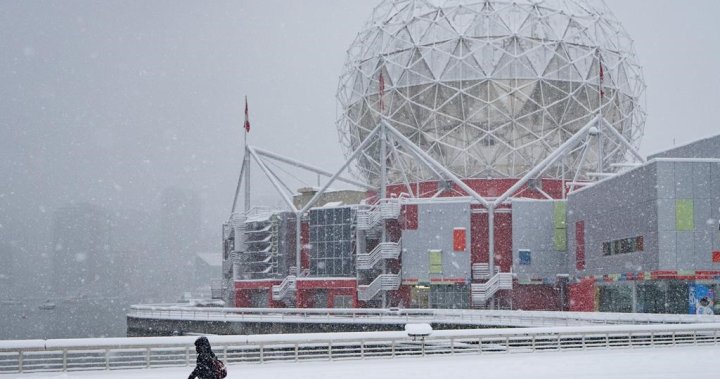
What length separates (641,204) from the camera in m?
49.3

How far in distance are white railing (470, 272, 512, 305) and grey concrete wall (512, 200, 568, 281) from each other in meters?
1.23

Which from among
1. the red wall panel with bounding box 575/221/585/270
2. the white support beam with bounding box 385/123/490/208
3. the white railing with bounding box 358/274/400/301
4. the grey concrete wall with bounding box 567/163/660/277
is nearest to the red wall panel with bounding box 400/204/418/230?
the white support beam with bounding box 385/123/490/208

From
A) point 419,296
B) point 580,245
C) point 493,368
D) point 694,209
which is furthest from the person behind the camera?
point 419,296

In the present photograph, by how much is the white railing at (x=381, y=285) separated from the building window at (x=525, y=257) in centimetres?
783

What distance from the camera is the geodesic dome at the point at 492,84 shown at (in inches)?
2670

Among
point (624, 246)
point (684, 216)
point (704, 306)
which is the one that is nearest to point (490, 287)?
point (624, 246)

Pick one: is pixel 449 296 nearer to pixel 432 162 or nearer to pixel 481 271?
pixel 481 271

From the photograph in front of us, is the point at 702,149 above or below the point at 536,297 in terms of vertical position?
above

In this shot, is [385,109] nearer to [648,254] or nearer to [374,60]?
[374,60]

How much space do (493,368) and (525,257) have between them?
38.1m

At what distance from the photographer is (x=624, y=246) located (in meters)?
51.4

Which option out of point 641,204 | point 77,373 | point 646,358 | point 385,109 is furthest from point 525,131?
point 77,373

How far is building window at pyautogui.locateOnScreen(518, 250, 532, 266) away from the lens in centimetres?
6131

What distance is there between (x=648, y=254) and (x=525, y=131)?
2130 cm
